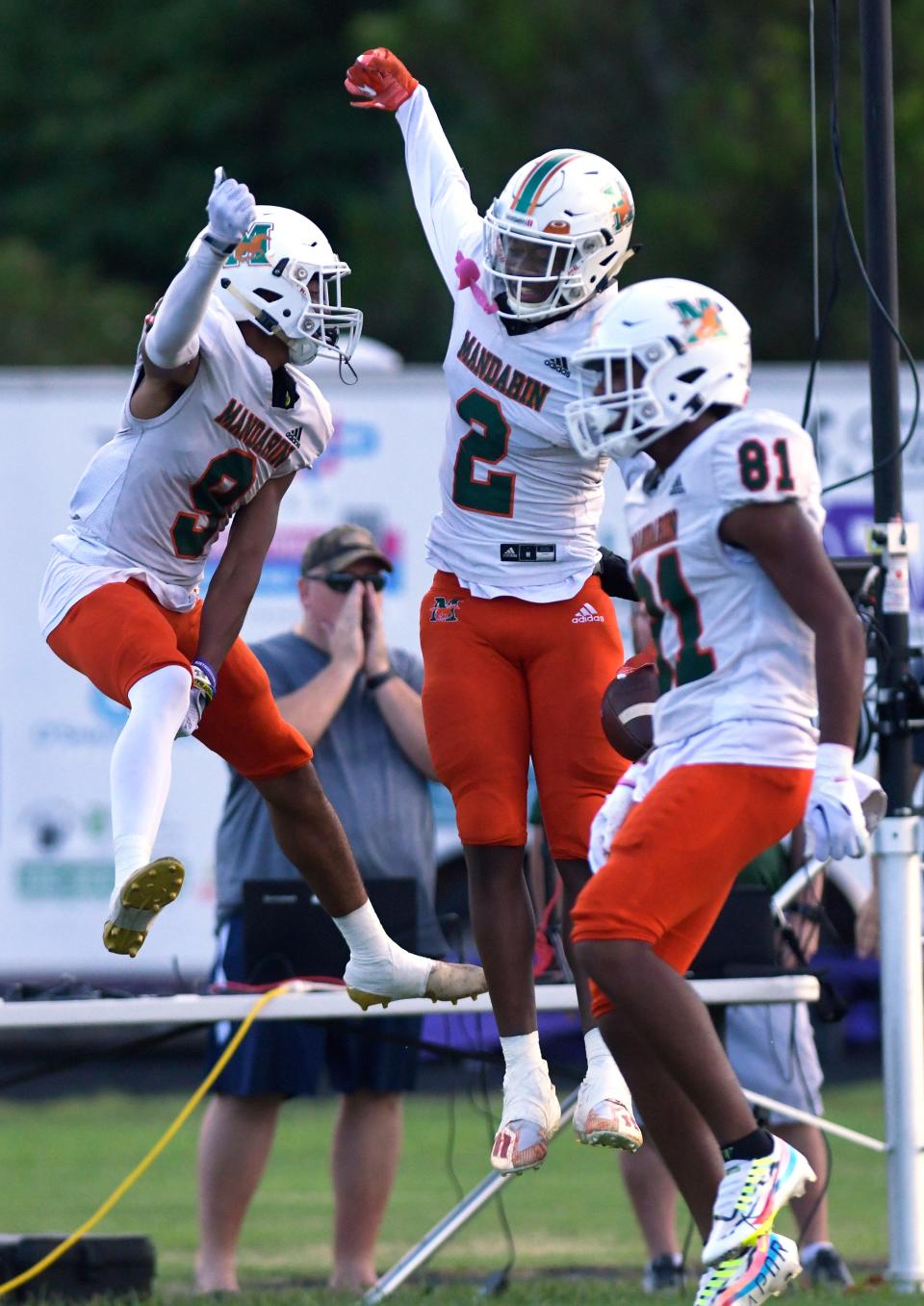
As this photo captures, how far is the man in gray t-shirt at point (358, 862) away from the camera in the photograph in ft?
24.7

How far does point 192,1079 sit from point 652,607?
886cm

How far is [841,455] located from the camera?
40.8 feet

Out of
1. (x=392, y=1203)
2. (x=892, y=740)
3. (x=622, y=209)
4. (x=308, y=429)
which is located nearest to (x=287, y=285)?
(x=308, y=429)

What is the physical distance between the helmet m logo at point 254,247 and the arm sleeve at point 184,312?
1.08ft

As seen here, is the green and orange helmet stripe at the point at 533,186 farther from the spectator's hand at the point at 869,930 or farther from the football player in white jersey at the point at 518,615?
the spectator's hand at the point at 869,930

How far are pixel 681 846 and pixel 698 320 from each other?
3.88ft

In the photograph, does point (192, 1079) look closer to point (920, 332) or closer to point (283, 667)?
point (283, 667)

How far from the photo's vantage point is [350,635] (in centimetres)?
805

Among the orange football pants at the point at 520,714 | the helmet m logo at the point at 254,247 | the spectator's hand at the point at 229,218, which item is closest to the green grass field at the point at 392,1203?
the orange football pants at the point at 520,714

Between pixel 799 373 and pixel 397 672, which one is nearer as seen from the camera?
pixel 397 672

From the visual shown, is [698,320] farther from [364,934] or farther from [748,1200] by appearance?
[364,934]

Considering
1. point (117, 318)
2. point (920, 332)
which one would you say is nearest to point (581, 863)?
point (920, 332)

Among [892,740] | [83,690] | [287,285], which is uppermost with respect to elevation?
[287,285]

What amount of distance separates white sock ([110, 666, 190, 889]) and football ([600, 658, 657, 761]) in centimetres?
104
